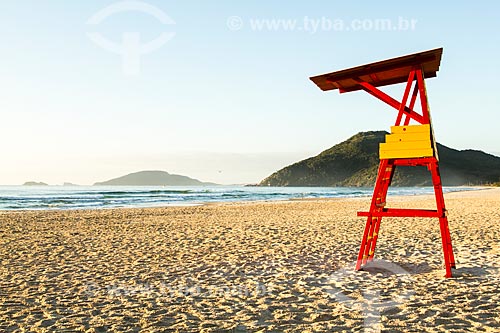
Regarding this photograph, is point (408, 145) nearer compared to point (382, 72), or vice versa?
point (408, 145)

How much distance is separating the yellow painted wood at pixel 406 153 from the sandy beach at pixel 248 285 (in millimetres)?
2012

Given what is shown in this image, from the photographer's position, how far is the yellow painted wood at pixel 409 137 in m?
6.36

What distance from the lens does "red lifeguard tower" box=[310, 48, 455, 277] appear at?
643 centimetres

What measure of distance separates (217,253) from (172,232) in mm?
4460

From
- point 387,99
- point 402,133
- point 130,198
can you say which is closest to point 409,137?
point 402,133

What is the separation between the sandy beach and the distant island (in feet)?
463

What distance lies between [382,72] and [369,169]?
16827 cm

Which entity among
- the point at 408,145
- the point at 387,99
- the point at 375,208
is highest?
the point at 387,99

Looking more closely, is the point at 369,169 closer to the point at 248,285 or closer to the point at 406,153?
the point at 406,153

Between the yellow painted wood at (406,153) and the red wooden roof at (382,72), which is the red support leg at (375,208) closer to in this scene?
the yellow painted wood at (406,153)

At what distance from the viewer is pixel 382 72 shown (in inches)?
278

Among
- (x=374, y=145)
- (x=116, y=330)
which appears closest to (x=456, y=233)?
(x=116, y=330)

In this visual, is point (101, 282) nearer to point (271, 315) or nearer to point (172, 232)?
point (271, 315)

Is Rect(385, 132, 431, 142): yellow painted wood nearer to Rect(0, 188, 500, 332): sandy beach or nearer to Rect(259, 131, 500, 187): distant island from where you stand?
Rect(0, 188, 500, 332): sandy beach
